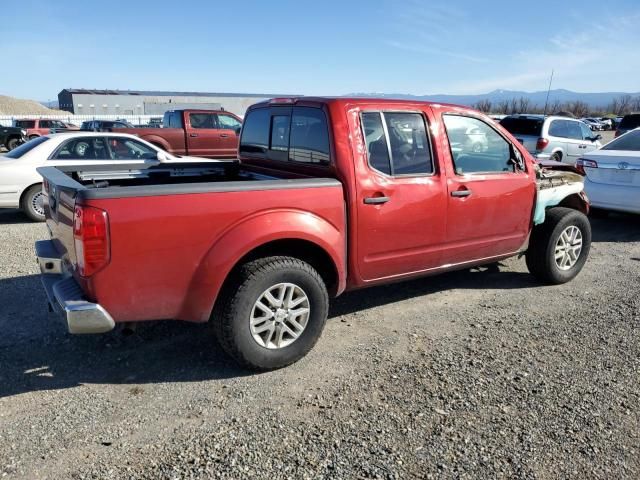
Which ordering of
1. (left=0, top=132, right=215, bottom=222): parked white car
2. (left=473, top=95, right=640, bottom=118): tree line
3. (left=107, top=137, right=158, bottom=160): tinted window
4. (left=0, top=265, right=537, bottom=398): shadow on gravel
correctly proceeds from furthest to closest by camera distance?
1. (left=473, top=95, right=640, bottom=118): tree line
2. (left=107, top=137, right=158, bottom=160): tinted window
3. (left=0, top=132, right=215, bottom=222): parked white car
4. (left=0, top=265, right=537, bottom=398): shadow on gravel

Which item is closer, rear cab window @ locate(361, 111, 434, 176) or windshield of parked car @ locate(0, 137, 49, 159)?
rear cab window @ locate(361, 111, 434, 176)

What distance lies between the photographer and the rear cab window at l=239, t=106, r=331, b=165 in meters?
3.98

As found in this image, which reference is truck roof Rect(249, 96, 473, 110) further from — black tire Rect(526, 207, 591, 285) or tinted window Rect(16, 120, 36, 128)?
tinted window Rect(16, 120, 36, 128)

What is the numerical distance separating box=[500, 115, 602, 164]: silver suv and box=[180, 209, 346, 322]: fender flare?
10451 millimetres

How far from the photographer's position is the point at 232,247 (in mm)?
3264

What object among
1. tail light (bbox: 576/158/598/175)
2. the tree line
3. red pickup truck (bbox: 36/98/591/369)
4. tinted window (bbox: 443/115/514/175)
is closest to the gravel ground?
red pickup truck (bbox: 36/98/591/369)

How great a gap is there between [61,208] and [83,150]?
18.4 feet

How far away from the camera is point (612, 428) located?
2.99 m

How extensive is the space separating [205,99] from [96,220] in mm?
74722

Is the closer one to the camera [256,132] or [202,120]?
[256,132]

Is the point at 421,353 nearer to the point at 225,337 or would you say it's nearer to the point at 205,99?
the point at 225,337

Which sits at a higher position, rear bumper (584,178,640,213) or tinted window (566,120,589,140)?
tinted window (566,120,589,140)

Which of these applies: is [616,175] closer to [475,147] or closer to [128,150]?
[475,147]

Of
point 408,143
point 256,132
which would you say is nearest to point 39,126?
point 256,132
